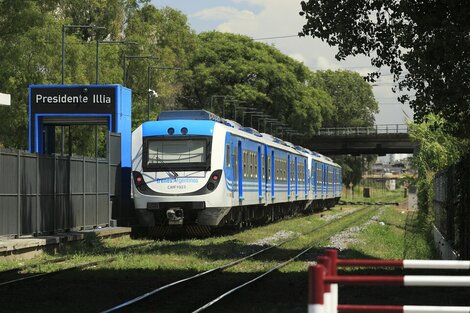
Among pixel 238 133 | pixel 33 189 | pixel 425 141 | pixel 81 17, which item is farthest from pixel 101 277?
pixel 81 17

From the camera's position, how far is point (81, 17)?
60469 mm

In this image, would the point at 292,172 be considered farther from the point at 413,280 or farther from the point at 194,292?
the point at 413,280

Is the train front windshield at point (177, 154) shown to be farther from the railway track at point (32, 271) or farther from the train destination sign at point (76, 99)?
the railway track at point (32, 271)

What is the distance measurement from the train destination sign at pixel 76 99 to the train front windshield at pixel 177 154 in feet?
8.73

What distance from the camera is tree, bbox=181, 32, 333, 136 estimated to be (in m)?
74.2

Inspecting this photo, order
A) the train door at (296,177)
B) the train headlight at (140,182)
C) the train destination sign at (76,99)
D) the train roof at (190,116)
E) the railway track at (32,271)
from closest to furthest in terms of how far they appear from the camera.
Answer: the railway track at (32,271) → the train headlight at (140,182) → the train roof at (190,116) → the train destination sign at (76,99) → the train door at (296,177)

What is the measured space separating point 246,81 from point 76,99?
49.9 meters

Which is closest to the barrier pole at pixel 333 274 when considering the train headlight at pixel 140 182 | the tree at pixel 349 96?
the train headlight at pixel 140 182

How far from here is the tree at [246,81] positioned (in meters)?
74.2

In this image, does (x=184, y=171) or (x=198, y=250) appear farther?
(x=184, y=171)

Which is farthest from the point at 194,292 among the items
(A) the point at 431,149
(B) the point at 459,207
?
(A) the point at 431,149

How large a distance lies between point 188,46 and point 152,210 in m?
50.8

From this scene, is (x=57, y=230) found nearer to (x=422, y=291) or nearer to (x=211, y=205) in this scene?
(x=211, y=205)

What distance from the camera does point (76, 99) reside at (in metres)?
26.2
